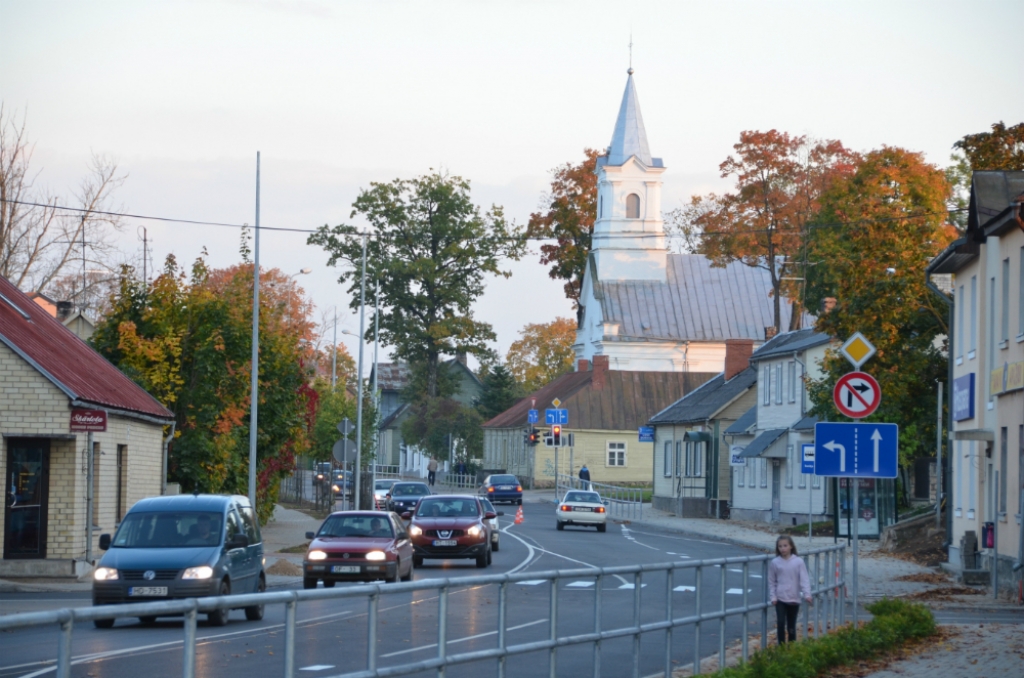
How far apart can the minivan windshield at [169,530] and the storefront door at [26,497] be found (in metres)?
7.45

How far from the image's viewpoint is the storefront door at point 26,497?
2506 centimetres

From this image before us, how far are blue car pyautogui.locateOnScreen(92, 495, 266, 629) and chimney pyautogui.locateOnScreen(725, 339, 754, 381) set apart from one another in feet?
167

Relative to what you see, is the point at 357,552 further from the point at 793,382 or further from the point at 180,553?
the point at 793,382

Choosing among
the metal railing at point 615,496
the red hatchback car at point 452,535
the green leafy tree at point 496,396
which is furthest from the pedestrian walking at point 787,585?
the green leafy tree at point 496,396

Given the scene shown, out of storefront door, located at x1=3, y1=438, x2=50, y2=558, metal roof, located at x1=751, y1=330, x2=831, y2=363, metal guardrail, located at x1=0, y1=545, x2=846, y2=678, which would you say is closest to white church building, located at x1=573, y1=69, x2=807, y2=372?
metal roof, located at x1=751, y1=330, x2=831, y2=363

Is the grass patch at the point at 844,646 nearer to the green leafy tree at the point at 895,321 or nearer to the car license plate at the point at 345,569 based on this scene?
the car license plate at the point at 345,569

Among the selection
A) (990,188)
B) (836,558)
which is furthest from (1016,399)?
(836,558)

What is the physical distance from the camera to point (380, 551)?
24.2 m

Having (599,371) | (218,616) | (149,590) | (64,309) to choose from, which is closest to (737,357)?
(599,371)

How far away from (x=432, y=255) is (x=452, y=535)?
194 ft

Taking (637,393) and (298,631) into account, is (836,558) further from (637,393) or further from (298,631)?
(637,393)

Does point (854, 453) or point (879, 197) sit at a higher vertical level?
point (879, 197)

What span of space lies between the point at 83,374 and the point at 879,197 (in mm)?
32405

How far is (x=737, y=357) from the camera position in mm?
69625
